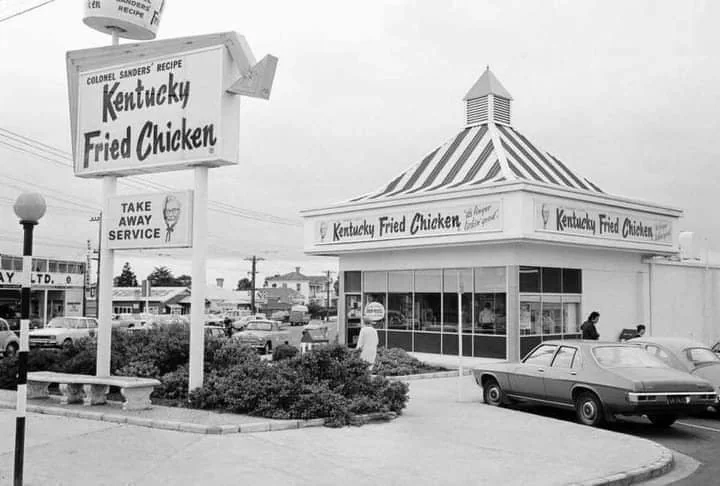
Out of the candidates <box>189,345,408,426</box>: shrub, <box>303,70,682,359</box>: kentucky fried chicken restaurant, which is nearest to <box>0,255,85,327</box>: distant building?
<box>303,70,682,359</box>: kentucky fried chicken restaurant

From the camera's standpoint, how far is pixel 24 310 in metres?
7.50

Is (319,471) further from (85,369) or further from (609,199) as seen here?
(609,199)

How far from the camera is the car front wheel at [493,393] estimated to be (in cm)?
1449

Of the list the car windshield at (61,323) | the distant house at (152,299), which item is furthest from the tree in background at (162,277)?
the car windshield at (61,323)

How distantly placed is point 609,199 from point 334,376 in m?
15.4

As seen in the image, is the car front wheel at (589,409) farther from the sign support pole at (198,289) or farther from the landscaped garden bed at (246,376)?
the sign support pole at (198,289)

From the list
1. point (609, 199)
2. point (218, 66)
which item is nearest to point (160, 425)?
point (218, 66)

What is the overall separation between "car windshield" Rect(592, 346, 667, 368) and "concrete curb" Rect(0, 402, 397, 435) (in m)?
3.63

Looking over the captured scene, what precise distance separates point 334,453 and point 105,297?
21.9 ft

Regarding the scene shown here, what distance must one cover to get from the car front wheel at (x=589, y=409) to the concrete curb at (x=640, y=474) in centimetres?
212

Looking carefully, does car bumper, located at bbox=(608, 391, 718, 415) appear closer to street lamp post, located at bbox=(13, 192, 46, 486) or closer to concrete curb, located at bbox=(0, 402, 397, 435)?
concrete curb, located at bbox=(0, 402, 397, 435)

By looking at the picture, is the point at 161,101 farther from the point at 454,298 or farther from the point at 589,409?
the point at 454,298

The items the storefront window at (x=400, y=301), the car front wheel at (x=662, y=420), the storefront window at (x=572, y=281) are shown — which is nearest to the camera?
the car front wheel at (x=662, y=420)

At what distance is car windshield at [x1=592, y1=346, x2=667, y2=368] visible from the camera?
12.5 meters
